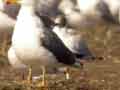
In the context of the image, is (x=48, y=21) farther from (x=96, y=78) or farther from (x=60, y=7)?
(x=60, y=7)

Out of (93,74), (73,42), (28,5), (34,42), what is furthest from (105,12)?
(34,42)

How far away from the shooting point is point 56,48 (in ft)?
31.7

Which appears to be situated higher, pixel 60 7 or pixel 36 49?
pixel 60 7

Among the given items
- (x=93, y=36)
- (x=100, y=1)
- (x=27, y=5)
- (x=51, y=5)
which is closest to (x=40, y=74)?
(x=27, y=5)

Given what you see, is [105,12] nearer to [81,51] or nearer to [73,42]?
[73,42]

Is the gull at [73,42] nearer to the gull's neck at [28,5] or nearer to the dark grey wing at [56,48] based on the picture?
the dark grey wing at [56,48]

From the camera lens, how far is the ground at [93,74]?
9.95 metres

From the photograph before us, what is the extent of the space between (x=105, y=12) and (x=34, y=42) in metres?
8.01

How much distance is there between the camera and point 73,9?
1742cm

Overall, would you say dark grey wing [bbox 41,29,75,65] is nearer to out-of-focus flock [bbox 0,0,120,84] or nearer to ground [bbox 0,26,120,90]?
out-of-focus flock [bbox 0,0,120,84]

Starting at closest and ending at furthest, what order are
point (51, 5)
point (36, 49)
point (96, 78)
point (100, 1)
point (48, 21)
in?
1. point (36, 49)
2. point (48, 21)
3. point (96, 78)
4. point (100, 1)
5. point (51, 5)

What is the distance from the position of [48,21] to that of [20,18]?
24.9 inches

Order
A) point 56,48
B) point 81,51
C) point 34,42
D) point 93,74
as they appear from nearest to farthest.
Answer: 1. point 34,42
2. point 56,48
3. point 93,74
4. point 81,51

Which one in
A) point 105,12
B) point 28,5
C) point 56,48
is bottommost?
point 56,48
